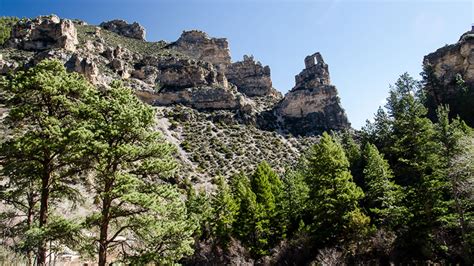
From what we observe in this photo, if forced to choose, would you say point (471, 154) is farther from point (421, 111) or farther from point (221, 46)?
point (221, 46)

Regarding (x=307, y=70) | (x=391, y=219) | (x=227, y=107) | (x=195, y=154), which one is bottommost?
(x=391, y=219)

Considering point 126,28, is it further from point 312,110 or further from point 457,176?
point 457,176

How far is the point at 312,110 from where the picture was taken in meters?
102

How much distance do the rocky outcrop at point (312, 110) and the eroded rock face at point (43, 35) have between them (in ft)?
201

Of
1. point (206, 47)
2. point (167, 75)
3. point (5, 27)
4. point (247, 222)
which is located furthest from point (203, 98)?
point (247, 222)

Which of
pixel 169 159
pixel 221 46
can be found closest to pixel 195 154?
pixel 169 159

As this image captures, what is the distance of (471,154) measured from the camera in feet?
68.2

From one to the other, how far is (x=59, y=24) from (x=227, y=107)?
49.7m

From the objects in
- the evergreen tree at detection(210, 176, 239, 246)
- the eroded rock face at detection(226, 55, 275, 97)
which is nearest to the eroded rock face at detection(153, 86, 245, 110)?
the eroded rock face at detection(226, 55, 275, 97)

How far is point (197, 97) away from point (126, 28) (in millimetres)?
59012

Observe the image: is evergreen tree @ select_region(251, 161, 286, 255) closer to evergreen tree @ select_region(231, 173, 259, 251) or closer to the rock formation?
evergreen tree @ select_region(231, 173, 259, 251)

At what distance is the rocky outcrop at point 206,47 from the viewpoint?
14012 cm

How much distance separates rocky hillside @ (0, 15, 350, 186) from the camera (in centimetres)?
7581

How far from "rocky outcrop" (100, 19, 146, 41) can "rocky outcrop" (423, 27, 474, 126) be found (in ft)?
339
